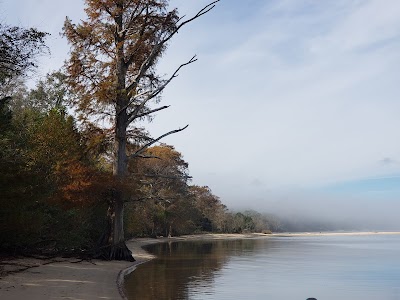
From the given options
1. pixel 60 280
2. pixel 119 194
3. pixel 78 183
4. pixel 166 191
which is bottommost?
pixel 60 280

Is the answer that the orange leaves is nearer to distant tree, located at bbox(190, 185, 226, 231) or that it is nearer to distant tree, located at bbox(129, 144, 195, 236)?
distant tree, located at bbox(129, 144, 195, 236)

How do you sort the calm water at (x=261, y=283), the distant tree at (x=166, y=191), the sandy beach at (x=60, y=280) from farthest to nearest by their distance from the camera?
the distant tree at (x=166, y=191) → the calm water at (x=261, y=283) → the sandy beach at (x=60, y=280)

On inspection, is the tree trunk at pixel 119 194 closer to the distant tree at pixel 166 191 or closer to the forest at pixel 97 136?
the forest at pixel 97 136

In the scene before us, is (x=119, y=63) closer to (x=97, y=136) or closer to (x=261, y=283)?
(x=97, y=136)

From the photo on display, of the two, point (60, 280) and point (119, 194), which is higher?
point (119, 194)

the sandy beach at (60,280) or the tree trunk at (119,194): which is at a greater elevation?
the tree trunk at (119,194)

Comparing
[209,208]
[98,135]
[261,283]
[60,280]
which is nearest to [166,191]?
[209,208]

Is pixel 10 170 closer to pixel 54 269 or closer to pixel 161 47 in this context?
pixel 54 269

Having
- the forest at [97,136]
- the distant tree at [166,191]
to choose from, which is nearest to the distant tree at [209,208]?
the distant tree at [166,191]

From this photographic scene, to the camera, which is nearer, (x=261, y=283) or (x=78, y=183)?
(x=261, y=283)

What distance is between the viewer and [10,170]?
41.6 feet

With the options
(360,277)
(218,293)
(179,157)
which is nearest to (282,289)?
(218,293)

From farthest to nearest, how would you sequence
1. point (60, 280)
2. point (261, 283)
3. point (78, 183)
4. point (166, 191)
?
point (166, 191) < point (78, 183) < point (261, 283) < point (60, 280)

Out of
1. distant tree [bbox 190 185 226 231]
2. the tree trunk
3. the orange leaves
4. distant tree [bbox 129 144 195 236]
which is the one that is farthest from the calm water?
distant tree [bbox 190 185 226 231]
